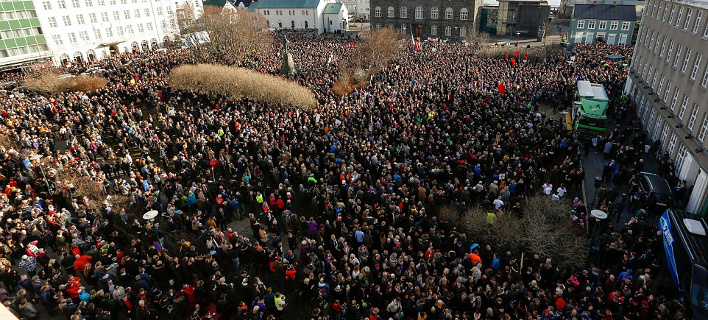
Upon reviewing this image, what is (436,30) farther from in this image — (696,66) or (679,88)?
(696,66)

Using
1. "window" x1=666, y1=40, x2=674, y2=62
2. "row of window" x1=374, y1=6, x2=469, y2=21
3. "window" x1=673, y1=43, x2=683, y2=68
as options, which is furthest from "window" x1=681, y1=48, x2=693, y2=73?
"row of window" x1=374, y1=6, x2=469, y2=21

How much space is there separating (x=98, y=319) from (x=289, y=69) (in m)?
30.1

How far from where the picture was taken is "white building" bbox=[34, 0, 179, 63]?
4581 cm

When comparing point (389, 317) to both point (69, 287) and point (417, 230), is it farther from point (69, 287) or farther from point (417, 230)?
point (69, 287)

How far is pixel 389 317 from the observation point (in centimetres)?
1105

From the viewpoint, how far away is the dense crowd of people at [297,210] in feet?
37.5

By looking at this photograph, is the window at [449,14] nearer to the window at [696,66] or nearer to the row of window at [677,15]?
the row of window at [677,15]

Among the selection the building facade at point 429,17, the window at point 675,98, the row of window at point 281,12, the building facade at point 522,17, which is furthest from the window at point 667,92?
the row of window at point 281,12

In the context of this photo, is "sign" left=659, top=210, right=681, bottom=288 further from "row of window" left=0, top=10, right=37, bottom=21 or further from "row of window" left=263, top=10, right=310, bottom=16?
"row of window" left=263, top=10, right=310, bottom=16

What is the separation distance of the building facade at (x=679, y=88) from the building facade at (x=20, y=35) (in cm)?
5619

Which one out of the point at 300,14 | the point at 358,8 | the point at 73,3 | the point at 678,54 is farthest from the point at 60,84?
the point at 358,8

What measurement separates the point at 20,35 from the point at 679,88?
2260 inches

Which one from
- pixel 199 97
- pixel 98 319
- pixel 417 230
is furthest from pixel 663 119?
pixel 199 97

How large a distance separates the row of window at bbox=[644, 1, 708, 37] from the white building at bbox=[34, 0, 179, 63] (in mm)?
55100
